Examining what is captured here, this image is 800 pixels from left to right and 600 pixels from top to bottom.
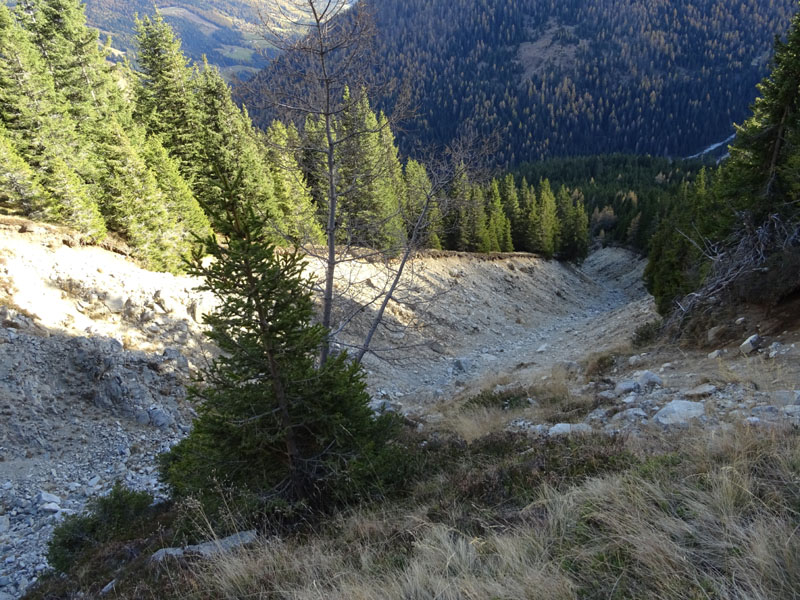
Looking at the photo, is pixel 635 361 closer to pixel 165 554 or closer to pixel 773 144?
pixel 773 144

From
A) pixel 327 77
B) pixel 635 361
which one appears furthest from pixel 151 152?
pixel 635 361

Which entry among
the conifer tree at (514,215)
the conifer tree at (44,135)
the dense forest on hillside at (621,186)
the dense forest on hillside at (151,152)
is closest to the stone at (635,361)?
the dense forest on hillside at (151,152)

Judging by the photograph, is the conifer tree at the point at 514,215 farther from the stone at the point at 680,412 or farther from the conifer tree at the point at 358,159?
the stone at the point at 680,412

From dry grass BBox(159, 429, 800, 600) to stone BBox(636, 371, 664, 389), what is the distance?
5619 millimetres

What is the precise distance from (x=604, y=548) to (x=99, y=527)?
7636 millimetres

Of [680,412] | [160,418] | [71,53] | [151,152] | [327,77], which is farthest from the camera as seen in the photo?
[71,53]

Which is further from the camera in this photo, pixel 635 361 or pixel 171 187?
pixel 171 187

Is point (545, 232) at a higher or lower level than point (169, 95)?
lower

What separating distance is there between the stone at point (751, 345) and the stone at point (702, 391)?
7.29 ft

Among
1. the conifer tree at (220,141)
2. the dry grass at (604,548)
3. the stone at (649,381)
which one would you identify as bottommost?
the stone at (649,381)

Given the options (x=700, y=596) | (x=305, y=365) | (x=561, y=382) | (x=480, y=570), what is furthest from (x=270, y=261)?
(x=561, y=382)

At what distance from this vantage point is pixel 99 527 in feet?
21.7

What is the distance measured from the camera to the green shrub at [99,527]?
595 cm

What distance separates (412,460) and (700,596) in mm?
4701
